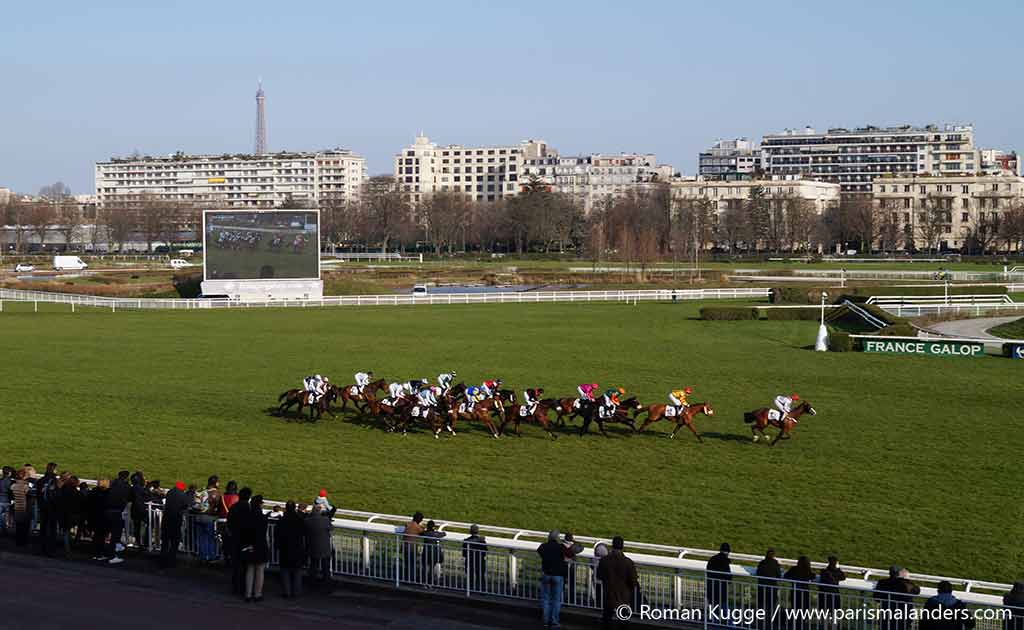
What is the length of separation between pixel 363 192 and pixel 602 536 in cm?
14363

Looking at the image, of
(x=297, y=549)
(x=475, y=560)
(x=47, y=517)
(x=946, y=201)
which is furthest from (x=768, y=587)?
(x=946, y=201)

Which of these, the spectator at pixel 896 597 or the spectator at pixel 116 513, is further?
the spectator at pixel 116 513

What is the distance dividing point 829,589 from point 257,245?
48.3 metres

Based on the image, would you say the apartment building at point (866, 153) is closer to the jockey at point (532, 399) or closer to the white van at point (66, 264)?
the white van at point (66, 264)

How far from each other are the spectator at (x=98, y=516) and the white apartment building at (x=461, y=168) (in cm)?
16987

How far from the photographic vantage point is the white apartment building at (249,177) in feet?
615

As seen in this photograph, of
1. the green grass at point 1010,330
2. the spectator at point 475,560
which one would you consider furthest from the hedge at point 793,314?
the spectator at point 475,560

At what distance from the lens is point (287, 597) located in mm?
11164

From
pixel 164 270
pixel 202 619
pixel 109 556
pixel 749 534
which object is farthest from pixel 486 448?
pixel 164 270

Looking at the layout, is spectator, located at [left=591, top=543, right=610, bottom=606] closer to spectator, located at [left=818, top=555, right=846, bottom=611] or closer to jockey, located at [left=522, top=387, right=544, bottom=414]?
spectator, located at [left=818, top=555, right=846, bottom=611]

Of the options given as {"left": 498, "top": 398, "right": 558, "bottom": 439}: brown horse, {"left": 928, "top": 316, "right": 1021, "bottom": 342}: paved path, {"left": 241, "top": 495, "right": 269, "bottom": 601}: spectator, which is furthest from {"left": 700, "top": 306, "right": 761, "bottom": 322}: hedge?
{"left": 241, "top": 495, "right": 269, "bottom": 601}: spectator

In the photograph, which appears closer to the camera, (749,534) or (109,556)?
(109,556)

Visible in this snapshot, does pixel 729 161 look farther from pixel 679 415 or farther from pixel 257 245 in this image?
pixel 679 415

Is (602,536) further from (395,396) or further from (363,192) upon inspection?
(363,192)
